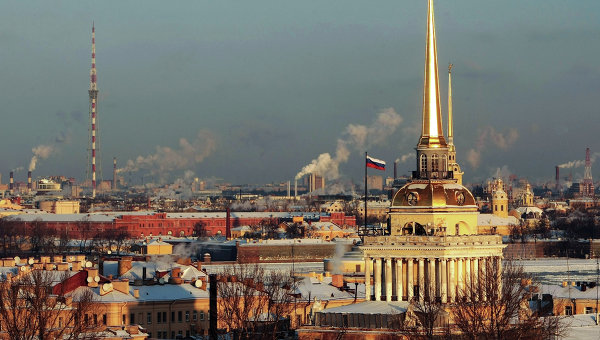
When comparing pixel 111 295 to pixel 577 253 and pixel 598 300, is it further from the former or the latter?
pixel 577 253

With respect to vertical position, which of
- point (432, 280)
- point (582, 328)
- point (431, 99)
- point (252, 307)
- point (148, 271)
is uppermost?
point (431, 99)

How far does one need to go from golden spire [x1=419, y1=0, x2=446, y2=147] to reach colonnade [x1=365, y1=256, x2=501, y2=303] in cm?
442

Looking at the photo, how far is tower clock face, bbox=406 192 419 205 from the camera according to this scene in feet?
195

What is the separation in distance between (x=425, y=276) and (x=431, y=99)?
686cm

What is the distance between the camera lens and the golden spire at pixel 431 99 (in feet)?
202

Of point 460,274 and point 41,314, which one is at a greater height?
point 460,274

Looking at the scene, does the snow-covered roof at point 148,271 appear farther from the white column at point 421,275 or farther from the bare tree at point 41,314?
the white column at point 421,275

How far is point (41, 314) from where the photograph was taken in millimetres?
58219

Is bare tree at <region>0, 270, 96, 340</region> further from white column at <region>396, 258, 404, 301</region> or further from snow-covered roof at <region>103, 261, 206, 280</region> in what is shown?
snow-covered roof at <region>103, 261, 206, 280</region>

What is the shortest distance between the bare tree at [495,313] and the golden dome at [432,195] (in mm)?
2196

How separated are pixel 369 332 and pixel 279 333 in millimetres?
7803

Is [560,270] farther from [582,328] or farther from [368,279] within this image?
[368,279]

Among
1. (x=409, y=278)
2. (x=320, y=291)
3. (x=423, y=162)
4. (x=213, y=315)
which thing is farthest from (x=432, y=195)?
(x=320, y=291)

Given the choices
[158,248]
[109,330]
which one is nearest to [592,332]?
[109,330]
